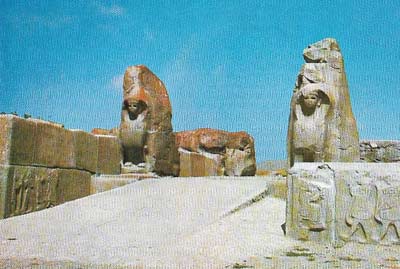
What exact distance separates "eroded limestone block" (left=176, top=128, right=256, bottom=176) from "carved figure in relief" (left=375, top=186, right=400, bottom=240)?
10.7 m

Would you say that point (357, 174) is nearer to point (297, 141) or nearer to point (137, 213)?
point (297, 141)

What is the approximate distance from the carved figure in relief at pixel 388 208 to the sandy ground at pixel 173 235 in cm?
24

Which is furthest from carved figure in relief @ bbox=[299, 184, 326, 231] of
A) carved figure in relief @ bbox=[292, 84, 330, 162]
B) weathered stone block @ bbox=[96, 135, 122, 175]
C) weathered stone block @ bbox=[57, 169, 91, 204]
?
weathered stone block @ bbox=[96, 135, 122, 175]

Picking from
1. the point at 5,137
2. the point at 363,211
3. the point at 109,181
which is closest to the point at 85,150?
the point at 109,181

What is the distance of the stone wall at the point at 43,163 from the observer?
7541 mm

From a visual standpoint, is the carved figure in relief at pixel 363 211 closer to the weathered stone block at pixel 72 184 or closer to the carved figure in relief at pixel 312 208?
the carved figure in relief at pixel 312 208

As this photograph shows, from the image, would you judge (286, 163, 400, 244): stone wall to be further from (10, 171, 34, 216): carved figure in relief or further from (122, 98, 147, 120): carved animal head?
(122, 98, 147, 120): carved animal head

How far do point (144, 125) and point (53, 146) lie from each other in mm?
2264

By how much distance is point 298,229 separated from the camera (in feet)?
18.3

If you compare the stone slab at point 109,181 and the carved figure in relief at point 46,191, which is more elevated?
the stone slab at point 109,181

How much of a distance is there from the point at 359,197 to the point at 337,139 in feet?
6.02

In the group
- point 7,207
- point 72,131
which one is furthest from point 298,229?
point 72,131

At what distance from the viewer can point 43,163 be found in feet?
27.2

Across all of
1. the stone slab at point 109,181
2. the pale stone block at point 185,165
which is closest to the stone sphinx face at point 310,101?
the stone slab at point 109,181
